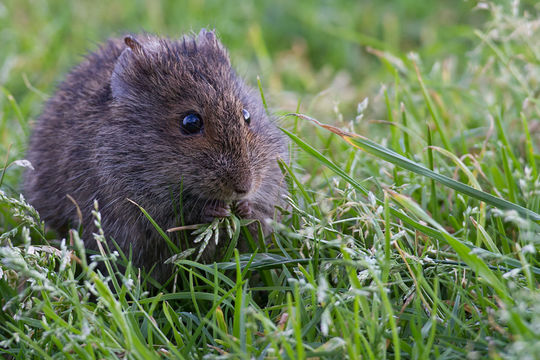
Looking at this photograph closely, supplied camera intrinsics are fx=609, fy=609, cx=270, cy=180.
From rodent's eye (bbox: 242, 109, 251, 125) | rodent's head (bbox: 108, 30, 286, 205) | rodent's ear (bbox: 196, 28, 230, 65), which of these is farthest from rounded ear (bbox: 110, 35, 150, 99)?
rodent's eye (bbox: 242, 109, 251, 125)

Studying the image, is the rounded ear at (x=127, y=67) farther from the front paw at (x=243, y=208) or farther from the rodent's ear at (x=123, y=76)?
the front paw at (x=243, y=208)

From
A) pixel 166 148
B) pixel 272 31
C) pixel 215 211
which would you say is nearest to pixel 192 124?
pixel 166 148

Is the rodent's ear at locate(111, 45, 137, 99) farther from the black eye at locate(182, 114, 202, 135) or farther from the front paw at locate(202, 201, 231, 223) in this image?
the front paw at locate(202, 201, 231, 223)

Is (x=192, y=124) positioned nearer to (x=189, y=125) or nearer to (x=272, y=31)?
(x=189, y=125)

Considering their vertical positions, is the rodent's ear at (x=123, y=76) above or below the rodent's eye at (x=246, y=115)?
above

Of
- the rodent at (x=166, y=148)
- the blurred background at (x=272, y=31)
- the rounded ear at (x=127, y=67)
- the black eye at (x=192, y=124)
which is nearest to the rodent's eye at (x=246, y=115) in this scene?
the rodent at (x=166, y=148)

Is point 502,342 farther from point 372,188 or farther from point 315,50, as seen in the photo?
point 315,50

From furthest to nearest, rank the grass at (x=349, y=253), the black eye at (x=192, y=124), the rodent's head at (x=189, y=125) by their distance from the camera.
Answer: the black eye at (x=192, y=124)
the rodent's head at (x=189, y=125)
the grass at (x=349, y=253)

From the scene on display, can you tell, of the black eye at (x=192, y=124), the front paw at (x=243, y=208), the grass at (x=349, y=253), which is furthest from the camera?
the front paw at (x=243, y=208)

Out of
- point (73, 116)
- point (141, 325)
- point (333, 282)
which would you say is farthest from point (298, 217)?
point (73, 116)
